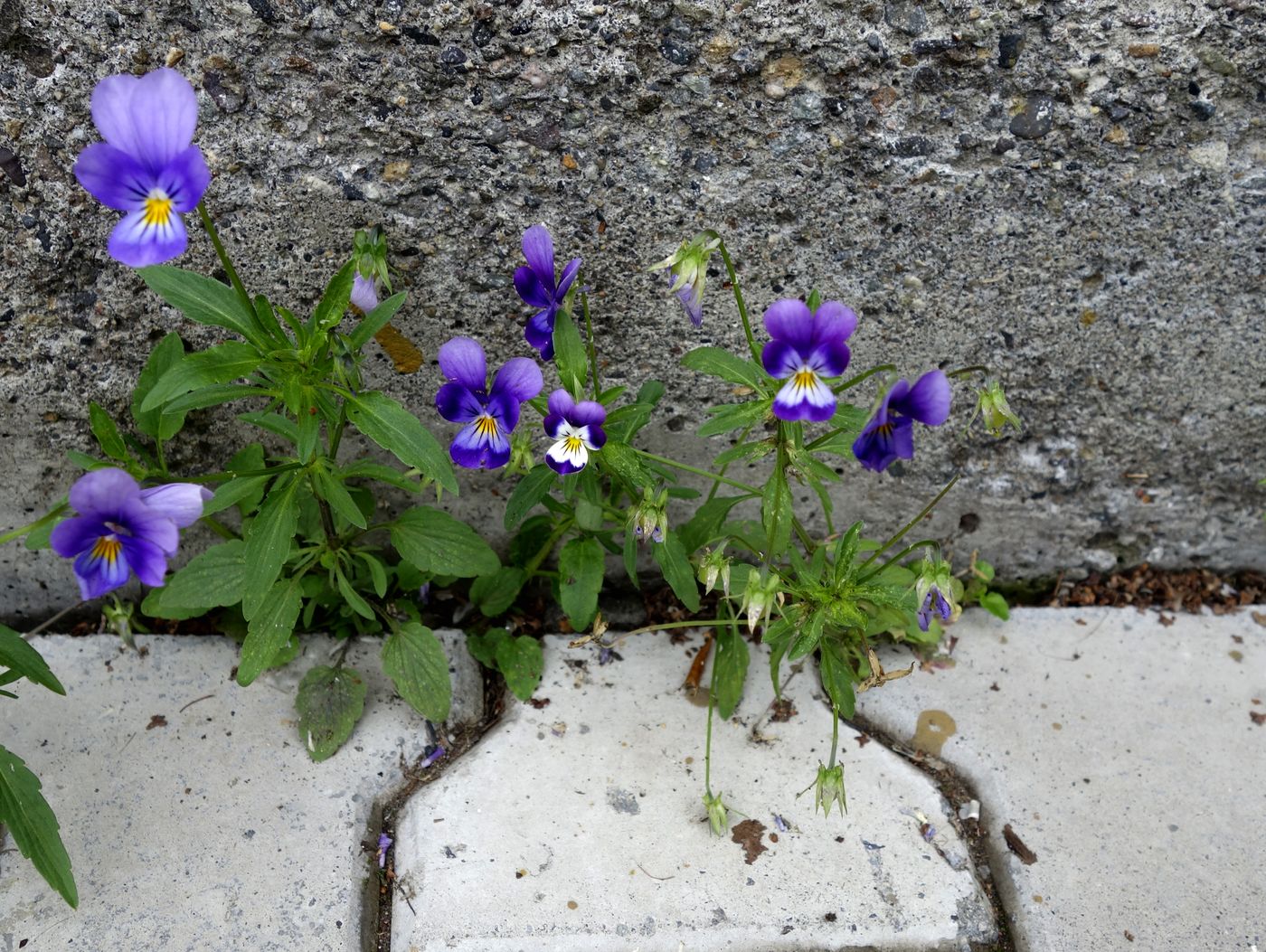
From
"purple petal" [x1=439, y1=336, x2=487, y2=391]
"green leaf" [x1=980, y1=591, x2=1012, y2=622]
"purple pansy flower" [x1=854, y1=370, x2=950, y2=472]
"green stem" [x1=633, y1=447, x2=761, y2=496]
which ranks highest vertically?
"purple petal" [x1=439, y1=336, x2=487, y2=391]

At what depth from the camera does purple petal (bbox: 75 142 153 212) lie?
4.56 feet

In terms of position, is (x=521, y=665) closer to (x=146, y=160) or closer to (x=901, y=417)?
(x=901, y=417)

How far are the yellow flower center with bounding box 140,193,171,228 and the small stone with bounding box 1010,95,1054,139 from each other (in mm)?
1348

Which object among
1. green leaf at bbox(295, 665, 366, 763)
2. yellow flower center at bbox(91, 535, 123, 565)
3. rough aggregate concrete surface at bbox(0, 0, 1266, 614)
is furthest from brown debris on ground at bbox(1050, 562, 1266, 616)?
yellow flower center at bbox(91, 535, 123, 565)

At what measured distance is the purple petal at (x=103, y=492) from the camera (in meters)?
1.41

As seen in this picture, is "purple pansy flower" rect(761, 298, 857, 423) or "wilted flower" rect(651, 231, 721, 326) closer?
"purple pansy flower" rect(761, 298, 857, 423)

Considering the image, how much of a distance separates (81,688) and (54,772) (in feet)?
0.63

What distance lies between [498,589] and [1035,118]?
1.31 metres

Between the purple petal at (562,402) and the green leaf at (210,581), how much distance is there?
65 cm

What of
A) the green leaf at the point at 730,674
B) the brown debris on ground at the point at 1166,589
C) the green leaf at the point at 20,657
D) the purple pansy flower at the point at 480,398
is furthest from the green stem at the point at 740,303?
the green leaf at the point at 20,657

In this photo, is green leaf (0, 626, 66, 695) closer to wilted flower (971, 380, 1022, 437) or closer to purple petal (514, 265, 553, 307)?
purple petal (514, 265, 553, 307)

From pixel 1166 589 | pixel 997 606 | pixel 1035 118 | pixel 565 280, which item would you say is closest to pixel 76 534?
pixel 565 280

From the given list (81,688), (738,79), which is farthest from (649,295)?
(81,688)

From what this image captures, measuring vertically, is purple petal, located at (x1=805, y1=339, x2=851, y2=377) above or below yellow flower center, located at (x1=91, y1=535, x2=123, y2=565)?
above
